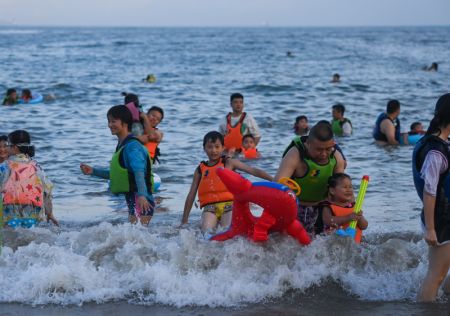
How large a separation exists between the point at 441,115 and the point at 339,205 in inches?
58.3

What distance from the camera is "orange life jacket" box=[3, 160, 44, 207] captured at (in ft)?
23.7

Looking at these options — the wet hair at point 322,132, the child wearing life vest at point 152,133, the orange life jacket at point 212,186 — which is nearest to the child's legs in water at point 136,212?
the orange life jacket at point 212,186

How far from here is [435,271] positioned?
17.7ft

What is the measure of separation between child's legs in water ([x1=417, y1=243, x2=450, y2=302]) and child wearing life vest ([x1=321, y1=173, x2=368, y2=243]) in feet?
2.86

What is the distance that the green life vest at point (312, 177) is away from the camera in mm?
6203

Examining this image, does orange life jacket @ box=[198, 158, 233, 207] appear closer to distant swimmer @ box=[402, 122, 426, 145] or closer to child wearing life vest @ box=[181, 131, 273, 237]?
child wearing life vest @ box=[181, 131, 273, 237]

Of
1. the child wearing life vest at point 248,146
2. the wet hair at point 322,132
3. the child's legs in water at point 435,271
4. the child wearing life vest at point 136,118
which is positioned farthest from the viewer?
the child wearing life vest at point 248,146

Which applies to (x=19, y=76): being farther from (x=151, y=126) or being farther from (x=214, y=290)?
(x=214, y=290)

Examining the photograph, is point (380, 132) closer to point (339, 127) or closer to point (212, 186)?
point (339, 127)

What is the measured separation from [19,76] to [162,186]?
907 inches

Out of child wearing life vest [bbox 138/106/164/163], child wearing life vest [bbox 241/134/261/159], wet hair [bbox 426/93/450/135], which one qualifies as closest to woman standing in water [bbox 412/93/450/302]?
wet hair [bbox 426/93/450/135]

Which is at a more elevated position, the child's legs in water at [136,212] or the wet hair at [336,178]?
the wet hair at [336,178]

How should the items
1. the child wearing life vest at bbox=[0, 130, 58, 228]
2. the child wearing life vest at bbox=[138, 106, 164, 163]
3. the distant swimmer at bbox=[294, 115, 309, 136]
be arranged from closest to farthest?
the child wearing life vest at bbox=[0, 130, 58, 228]
the child wearing life vest at bbox=[138, 106, 164, 163]
the distant swimmer at bbox=[294, 115, 309, 136]

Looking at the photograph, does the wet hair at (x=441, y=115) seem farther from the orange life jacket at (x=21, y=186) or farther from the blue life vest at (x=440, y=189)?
the orange life jacket at (x=21, y=186)
